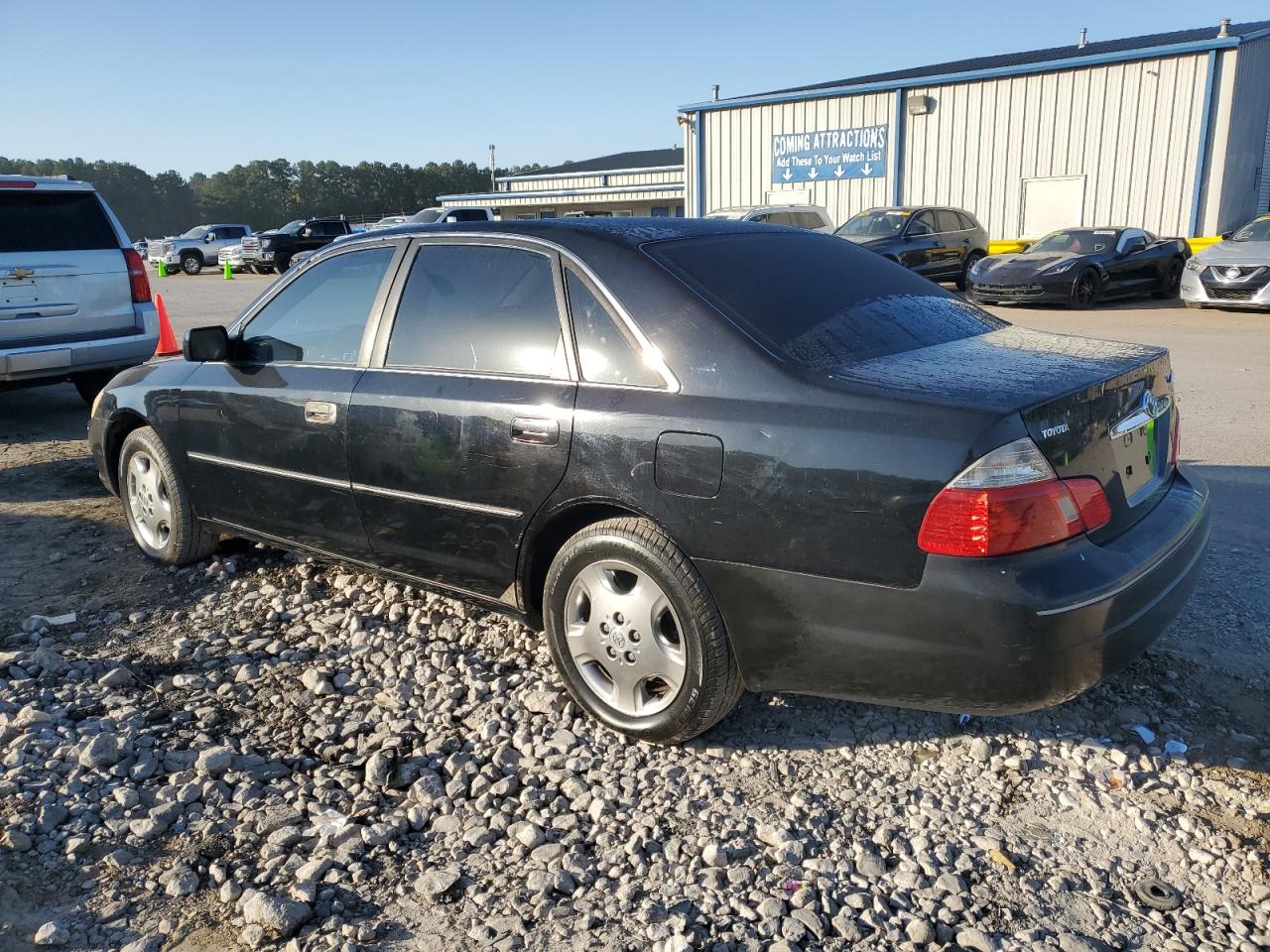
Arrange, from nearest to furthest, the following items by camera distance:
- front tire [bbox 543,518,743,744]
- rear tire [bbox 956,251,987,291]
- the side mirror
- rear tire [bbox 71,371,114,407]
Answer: front tire [bbox 543,518,743,744], the side mirror, rear tire [bbox 71,371,114,407], rear tire [bbox 956,251,987,291]

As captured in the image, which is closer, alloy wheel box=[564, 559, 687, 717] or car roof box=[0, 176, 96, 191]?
alloy wheel box=[564, 559, 687, 717]

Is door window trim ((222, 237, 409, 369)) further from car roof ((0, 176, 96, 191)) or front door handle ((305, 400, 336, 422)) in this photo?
car roof ((0, 176, 96, 191))

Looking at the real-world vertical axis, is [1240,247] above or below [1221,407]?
above

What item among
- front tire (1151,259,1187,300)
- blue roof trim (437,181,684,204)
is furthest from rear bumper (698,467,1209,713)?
blue roof trim (437,181,684,204)

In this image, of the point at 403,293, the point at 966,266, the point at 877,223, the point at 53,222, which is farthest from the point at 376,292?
the point at 966,266

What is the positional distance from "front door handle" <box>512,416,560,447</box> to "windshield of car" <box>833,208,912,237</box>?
17.0 metres

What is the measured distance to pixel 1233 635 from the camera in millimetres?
3705

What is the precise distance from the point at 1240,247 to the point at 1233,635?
13.4 m

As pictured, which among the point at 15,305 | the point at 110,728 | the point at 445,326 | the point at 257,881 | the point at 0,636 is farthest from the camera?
the point at 15,305

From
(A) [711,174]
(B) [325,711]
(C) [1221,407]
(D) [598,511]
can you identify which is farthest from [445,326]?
(A) [711,174]

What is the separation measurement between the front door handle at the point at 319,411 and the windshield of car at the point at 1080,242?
15802mm

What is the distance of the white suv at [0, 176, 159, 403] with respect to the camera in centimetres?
729

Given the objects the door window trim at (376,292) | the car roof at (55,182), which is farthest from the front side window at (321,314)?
the car roof at (55,182)

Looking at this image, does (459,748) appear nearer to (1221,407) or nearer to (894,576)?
(894,576)
